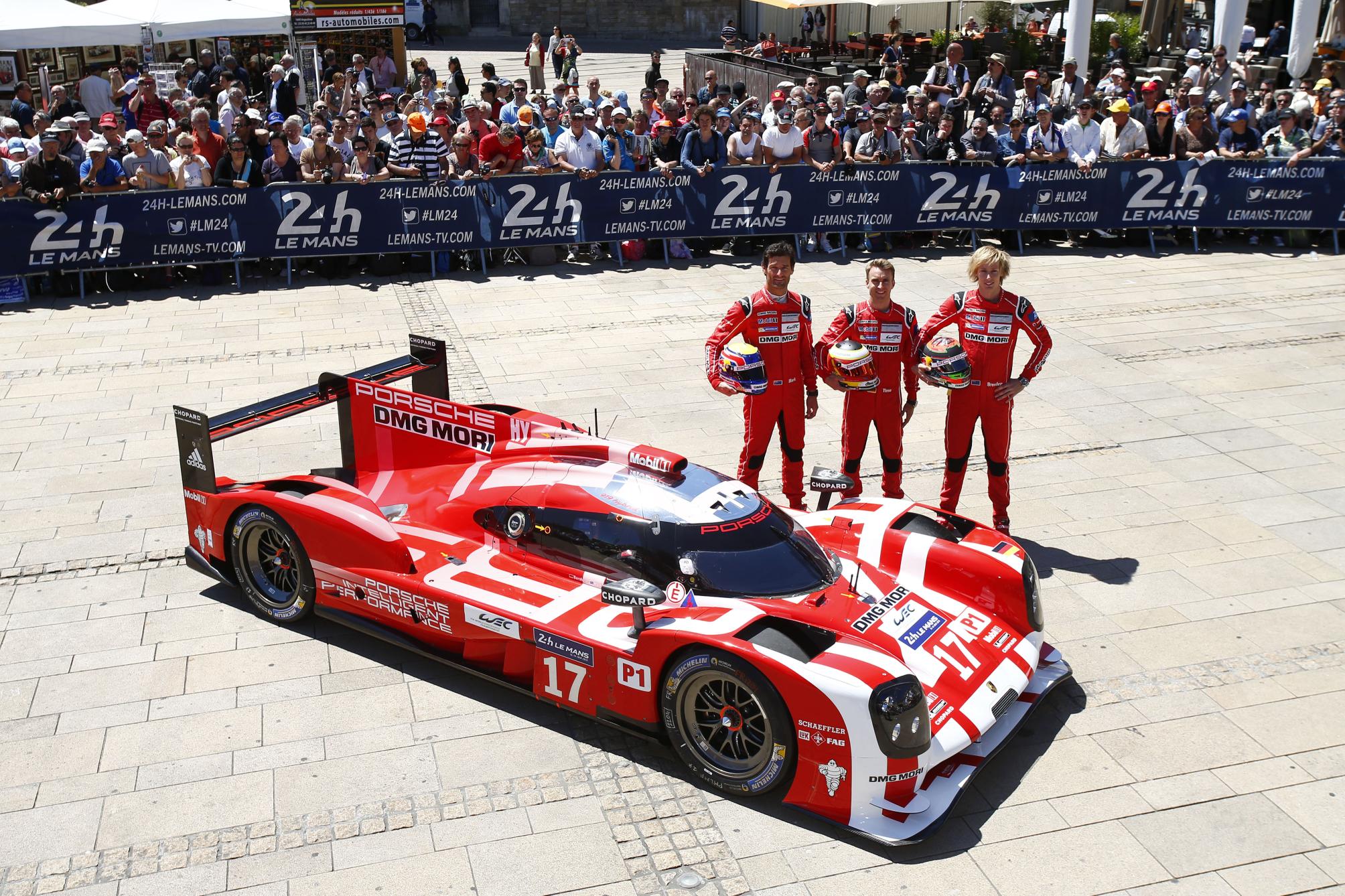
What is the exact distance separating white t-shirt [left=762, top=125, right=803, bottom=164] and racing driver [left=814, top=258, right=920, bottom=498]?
8433 millimetres

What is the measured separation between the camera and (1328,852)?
17.9ft

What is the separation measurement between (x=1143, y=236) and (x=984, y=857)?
1397 centimetres

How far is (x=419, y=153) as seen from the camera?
50.8ft

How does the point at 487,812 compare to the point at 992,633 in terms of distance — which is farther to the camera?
the point at 992,633

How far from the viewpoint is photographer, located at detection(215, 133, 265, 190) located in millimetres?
14789

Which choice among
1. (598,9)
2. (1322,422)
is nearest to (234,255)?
(1322,422)

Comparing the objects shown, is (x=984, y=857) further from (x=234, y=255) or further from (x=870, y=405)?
(x=234, y=255)

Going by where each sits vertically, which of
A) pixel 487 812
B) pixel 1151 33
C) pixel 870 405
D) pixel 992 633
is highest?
pixel 1151 33

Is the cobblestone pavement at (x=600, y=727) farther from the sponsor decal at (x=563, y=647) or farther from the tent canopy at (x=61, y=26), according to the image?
the tent canopy at (x=61, y=26)

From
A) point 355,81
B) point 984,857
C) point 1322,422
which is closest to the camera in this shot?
point 984,857

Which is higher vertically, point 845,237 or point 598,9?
point 598,9

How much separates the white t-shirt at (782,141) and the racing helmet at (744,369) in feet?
29.6

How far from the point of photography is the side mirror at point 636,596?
5.91 metres

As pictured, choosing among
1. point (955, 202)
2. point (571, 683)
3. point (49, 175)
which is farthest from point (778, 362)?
point (49, 175)
